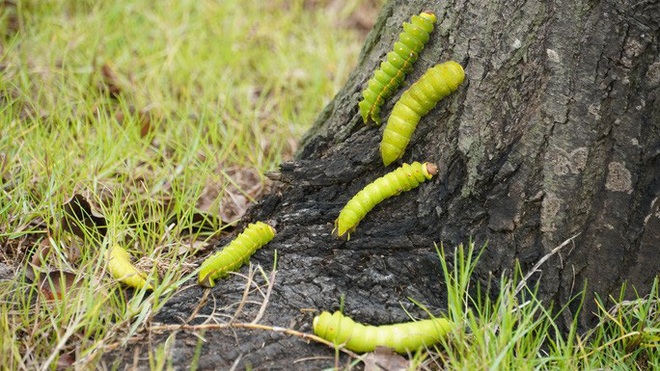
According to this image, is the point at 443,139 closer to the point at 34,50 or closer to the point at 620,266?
the point at 620,266

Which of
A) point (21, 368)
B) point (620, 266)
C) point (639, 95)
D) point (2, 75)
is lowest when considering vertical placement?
point (21, 368)

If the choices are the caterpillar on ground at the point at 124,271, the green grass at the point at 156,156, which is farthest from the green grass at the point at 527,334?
the caterpillar on ground at the point at 124,271

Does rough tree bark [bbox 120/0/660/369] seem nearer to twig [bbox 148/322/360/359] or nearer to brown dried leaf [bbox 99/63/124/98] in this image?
twig [bbox 148/322/360/359]

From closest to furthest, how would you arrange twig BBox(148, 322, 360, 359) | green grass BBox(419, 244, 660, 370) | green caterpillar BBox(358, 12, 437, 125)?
green grass BBox(419, 244, 660, 370) < twig BBox(148, 322, 360, 359) < green caterpillar BBox(358, 12, 437, 125)

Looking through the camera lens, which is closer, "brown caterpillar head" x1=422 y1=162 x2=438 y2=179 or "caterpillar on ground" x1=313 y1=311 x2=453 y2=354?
"caterpillar on ground" x1=313 y1=311 x2=453 y2=354

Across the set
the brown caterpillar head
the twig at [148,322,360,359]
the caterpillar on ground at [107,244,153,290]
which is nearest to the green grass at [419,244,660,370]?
the brown caterpillar head

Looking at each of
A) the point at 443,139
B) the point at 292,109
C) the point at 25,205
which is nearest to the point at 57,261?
the point at 25,205
